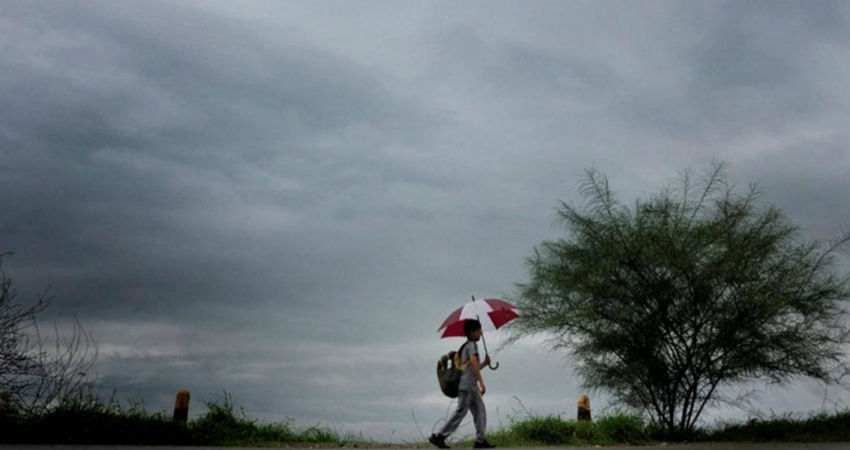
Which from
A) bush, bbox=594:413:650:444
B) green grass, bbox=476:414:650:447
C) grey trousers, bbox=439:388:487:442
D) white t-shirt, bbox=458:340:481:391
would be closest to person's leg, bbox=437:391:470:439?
grey trousers, bbox=439:388:487:442

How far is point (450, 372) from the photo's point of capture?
13.0 metres

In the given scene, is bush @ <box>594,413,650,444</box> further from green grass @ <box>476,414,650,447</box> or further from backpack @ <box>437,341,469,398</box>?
backpack @ <box>437,341,469,398</box>

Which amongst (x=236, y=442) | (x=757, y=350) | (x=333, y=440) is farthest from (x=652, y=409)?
(x=236, y=442)

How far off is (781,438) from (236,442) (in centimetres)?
1067

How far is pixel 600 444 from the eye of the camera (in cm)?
1547

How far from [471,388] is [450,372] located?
46 centimetres

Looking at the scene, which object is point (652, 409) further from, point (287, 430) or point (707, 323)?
point (287, 430)

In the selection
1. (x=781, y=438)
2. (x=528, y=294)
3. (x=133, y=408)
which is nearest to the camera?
(x=133, y=408)

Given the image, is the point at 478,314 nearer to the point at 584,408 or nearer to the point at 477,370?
the point at 477,370

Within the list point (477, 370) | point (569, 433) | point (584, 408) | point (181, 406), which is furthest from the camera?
point (584, 408)

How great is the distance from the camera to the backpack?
508 inches

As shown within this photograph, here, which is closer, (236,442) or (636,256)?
(236,442)

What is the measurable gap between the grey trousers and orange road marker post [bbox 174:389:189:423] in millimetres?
4854

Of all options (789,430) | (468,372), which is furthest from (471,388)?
(789,430)
